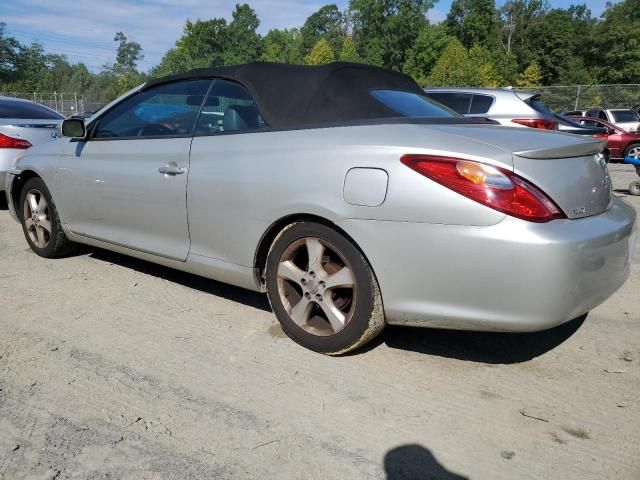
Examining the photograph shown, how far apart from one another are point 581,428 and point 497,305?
2.01 ft

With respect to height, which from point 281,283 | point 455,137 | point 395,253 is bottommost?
point 281,283

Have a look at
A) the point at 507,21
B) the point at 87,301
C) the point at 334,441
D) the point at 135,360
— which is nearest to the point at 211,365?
the point at 135,360

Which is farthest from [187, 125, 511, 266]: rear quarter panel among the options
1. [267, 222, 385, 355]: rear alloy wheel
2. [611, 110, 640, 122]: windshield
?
[611, 110, 640, 122]: windshield

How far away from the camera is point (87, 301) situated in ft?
12.7

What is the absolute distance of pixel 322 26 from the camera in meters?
104

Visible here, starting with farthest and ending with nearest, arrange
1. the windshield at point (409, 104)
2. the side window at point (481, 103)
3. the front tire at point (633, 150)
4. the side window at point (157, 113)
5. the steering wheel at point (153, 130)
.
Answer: the front tire at point (633, 150) < the side window at point (481, 103) < the steering wheel at point (153, 130) < the side window at point (157, 113) < the windshield at point (409, 104)

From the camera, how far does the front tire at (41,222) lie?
464 cm

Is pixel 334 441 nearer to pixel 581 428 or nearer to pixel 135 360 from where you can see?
pixel 581 428

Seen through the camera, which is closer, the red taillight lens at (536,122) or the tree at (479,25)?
the red taillight lens at (536,122)

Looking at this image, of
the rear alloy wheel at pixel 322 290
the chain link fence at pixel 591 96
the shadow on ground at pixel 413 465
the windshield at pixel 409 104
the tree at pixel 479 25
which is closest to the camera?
the shadow on ground at pixel 413 465

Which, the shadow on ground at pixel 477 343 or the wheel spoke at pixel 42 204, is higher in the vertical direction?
the wheel spoke at pixel 42 204

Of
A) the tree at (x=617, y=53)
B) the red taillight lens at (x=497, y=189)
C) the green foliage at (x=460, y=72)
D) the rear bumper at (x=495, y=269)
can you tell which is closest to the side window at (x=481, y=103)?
the rear bumper at (x=495, y=269)

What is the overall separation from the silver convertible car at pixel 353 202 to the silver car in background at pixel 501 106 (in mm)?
4706

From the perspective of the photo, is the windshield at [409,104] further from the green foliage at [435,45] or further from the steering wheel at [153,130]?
the green foliage at [435,45]
